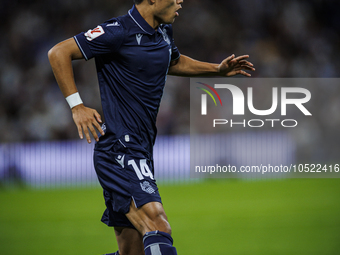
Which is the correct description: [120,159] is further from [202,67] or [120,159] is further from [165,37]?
[202,67]

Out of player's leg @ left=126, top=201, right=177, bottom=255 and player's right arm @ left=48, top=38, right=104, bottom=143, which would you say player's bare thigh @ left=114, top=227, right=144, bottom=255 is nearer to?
player's leg @ left=126, top=201, right=177, bottom=255

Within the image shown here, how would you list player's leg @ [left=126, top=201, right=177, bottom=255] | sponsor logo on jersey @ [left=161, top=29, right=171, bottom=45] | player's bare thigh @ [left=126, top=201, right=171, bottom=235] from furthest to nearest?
sponsor logo on jersey @ [left=161, top=29, right=171, bottom=45]
player's bare thigh @ [left=126, top=201, right=171, bottom=235]
player's leg @ [left=126, top=201, right=177, bottom=255]

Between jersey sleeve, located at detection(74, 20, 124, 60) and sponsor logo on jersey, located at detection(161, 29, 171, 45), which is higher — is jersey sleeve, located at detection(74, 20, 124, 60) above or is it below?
below

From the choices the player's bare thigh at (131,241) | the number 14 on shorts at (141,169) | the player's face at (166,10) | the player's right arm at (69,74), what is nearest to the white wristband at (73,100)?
the player's right arm at (69,74)

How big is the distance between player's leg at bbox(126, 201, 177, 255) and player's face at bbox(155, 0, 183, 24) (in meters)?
1.13

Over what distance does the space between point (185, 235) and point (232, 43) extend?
22.3 ft

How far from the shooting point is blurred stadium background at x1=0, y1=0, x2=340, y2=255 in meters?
4.83

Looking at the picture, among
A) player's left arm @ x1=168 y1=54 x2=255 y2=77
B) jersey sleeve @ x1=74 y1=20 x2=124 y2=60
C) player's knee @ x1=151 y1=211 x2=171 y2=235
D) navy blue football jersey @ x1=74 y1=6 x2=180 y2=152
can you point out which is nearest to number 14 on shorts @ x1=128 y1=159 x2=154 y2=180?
navy blue football jersey @ x1=74 y1=6 x2=180 y2=152

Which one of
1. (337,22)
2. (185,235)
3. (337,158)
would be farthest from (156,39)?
(337,22)

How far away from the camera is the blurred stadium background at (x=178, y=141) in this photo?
4832 mm

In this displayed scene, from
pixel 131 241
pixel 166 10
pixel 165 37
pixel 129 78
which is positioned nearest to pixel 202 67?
pixel 165 37

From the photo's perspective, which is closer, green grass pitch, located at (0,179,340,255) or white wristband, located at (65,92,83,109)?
white wristband, located at (65,92,83,109)

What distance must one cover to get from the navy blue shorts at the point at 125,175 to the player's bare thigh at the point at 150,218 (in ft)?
0.11

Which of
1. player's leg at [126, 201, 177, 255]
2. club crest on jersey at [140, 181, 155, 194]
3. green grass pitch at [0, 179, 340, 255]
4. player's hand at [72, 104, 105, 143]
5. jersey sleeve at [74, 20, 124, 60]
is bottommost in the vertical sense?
green grass pitch at [0, 179, 340, 255]
